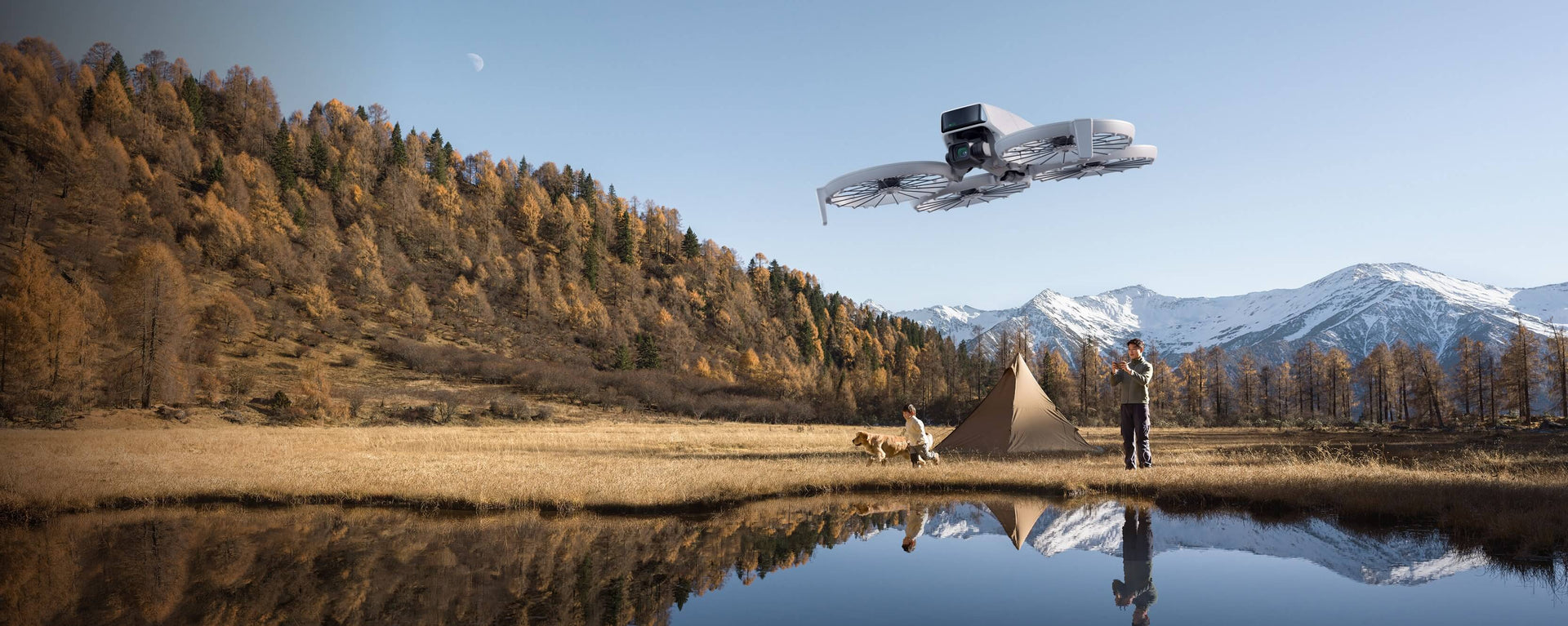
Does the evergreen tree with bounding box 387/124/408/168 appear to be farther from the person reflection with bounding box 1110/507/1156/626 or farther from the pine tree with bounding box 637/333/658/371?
the person reflection with bounding box 1110/507/1156/626

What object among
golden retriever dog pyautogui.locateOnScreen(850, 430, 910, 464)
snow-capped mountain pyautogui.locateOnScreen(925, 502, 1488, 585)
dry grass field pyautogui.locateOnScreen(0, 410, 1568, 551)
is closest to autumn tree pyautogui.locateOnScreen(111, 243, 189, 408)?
dry grass field pyautogui.locateOnScreen(0, 410, 1568, 551)

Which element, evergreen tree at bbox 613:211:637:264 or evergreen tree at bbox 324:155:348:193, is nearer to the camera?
evergreen tree at bbox 324:155:348:193

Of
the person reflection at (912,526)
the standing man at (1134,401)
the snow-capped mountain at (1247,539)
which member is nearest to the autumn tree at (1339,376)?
the standing man at (1134,401)

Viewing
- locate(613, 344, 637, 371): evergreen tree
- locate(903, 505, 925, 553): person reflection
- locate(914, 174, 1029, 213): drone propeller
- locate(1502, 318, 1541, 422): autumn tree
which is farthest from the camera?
locate(613, 344, 637, 371): evergreen tree

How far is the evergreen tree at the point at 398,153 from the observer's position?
13888 cm

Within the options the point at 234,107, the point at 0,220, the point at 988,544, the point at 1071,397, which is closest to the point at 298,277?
the point at 0,220

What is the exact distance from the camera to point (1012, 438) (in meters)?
19.2

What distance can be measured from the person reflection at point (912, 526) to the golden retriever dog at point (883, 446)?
4.34m

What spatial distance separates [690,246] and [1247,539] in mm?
147193

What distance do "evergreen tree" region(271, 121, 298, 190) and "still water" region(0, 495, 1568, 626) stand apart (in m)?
119

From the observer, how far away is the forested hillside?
41.4 m

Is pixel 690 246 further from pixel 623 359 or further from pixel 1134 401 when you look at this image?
pixel 1134 401

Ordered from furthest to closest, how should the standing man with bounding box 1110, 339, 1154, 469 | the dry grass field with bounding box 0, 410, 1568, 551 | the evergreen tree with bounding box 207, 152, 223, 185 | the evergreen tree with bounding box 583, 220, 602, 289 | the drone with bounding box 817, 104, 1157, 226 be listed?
the evergreen tree with bounding box 583, 220, 602, 289 → the evergreen tree with bounding box 207, 152, 223, 185 → the standing man with bounding box 1110, 339, 1154, 469 → the drone with bounding box 817, 104, 1157, 226 → the dry grass field with bounding box 0, 410, 1568, 551

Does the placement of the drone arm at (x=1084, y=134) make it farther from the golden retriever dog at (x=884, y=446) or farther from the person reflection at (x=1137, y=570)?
the golden retriever dog at (x=884, y=446)
